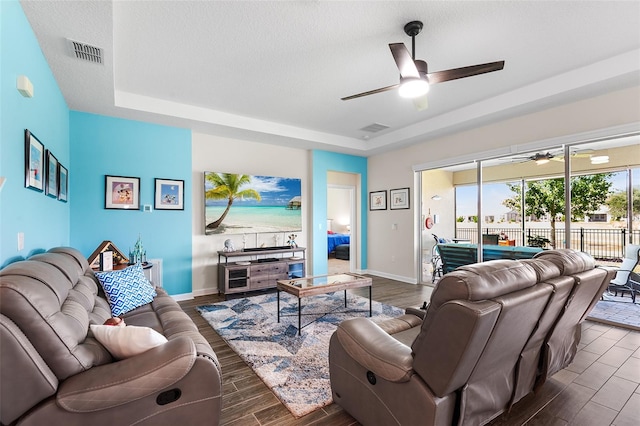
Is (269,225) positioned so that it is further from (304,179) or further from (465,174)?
(465,174)

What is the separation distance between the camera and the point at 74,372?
131 cm

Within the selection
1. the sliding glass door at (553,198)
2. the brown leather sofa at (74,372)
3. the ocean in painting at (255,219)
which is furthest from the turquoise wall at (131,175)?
the sliding glass door at (553,198)

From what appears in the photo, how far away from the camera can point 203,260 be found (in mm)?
5000

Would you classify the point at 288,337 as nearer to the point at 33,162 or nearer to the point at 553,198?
the point at 33,162

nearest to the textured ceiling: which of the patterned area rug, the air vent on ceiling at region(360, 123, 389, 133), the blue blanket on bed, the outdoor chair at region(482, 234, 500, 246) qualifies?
the air vent on ceiling at region(360, 123, 389, 133)

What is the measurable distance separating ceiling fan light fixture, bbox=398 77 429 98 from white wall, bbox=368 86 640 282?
99.2 inches

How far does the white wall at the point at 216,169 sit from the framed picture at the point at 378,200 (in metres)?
1.96

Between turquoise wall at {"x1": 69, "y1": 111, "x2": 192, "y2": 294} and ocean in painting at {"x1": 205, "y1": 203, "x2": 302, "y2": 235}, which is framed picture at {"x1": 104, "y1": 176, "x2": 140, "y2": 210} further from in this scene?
ocean in painting at {"x1": 205, "y1": 203, "x2": 302, "y2": 235}

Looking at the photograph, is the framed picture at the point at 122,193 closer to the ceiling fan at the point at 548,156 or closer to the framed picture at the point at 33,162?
the framed picture at the point at 33,162

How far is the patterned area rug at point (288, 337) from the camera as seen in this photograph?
2.24 m

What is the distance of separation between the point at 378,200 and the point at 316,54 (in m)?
4.14

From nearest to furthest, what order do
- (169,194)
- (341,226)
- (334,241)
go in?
(169,194), (334,241), (341,226)

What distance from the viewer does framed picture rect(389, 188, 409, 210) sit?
19.7ft

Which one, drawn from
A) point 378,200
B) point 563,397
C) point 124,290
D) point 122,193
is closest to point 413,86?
point 563,397
